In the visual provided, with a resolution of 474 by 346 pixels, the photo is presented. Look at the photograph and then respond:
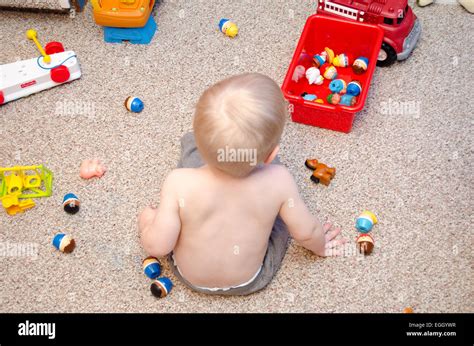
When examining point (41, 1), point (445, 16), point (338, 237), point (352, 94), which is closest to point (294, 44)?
point (352, 94)

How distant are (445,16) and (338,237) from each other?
0.74 meters

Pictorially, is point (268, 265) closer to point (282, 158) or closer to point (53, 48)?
point (282, 158)

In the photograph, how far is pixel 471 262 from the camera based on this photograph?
113 cm

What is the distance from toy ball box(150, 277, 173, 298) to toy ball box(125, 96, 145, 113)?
A: 1.48 feet

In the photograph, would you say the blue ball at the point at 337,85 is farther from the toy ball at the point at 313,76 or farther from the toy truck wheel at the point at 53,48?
the toy truck wheel at the point at 53,48

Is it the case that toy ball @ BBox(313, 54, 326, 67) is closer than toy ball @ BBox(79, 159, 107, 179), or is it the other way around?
toy ball @ BBox(79, 159, 107, 179)

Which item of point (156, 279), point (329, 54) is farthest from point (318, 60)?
point (156, 279)

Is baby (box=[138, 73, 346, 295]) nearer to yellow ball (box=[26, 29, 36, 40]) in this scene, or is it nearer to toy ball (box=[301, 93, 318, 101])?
toy ball (box=[301, 93, 318, 101])

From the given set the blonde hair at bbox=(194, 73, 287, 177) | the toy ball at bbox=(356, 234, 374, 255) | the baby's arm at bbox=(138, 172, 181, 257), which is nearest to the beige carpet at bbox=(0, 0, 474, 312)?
the toy ball at bbox=(356, 234, 374, 255)

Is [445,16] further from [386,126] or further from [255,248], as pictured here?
[255,248]

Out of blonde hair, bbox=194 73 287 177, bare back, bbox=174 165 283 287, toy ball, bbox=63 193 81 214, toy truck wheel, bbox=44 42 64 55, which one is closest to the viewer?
blonde hair, bbox=194 73 287 177

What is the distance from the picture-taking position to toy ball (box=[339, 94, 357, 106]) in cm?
131

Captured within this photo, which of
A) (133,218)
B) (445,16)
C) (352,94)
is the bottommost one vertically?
(133,218)

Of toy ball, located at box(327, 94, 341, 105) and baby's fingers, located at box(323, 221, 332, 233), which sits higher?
toy ball, located at box(327, 94, 341, 105)
